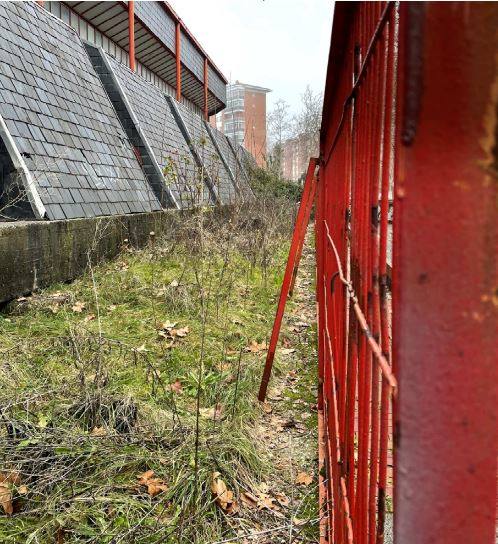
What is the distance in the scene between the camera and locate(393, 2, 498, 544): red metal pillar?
0.33 m

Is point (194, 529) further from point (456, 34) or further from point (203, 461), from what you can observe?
point (456, 34)

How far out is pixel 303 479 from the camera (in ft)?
8.93

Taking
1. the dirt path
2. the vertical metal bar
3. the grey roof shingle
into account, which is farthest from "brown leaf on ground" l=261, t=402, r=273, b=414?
the grey roof shingle

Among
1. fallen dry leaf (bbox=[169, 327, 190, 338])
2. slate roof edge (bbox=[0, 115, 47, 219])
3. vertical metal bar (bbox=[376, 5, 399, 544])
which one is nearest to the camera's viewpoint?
vertical metal bar (bbox=[376, 5, 399, 544])

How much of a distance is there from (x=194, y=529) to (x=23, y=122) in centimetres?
538

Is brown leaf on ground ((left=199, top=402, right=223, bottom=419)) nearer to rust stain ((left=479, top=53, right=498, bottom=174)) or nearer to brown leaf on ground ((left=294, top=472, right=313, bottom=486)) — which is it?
brown leaf on ground ((left=294, top=472, right=313, bottom=486))

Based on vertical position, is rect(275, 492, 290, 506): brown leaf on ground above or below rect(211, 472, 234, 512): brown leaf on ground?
below

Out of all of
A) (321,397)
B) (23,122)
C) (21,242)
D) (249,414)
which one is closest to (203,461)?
(249,414)

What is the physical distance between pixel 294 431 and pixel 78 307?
2.65 m

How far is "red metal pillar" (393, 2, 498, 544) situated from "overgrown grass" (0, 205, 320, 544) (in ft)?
6.11

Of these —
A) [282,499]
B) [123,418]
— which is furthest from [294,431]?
[123,418]

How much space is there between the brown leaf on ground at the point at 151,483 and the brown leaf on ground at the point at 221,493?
9.4 inches

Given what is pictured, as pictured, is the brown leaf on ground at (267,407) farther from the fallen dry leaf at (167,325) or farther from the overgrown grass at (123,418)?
the fallen dry leaf at (167,325)

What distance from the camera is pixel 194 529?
215cm
